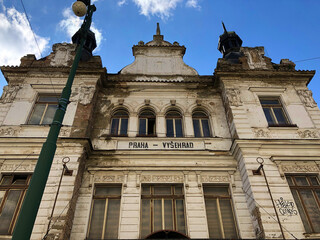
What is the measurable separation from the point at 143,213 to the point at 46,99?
23.0 feet

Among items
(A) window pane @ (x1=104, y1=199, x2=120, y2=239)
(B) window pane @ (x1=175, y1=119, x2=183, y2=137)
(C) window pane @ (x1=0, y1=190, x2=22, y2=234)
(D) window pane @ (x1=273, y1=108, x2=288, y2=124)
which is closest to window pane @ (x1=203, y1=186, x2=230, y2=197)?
(B) window pane @ (x1=175, y1=119, x2=183, y2=137)

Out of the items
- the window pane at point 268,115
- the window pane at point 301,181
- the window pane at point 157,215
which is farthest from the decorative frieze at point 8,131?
the window pane at point 301,181

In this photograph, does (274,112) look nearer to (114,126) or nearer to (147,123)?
(147,123)

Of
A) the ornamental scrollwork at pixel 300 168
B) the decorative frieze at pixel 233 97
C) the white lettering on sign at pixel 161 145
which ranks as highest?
the decorative frieze at pixel 233 97

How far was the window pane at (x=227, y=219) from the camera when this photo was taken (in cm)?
843

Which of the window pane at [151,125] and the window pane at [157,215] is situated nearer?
the window pane at [157,215]

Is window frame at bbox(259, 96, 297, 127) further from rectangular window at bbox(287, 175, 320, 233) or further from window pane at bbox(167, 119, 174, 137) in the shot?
window pane at bbox(167, 119, 174, 137)

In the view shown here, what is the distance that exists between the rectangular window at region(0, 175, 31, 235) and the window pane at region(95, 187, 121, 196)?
2.52 m

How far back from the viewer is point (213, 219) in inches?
344

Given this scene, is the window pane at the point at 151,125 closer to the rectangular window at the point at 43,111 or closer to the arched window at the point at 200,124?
the arched window at the point at 200,124

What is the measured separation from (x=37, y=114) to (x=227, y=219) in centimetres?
904

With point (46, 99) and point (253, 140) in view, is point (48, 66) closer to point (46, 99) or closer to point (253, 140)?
point (46, 99)

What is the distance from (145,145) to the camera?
33.9 ft

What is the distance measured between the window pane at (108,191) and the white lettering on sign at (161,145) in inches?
67.6
